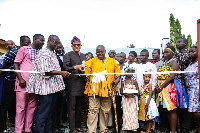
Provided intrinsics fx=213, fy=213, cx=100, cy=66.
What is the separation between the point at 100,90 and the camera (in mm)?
4434

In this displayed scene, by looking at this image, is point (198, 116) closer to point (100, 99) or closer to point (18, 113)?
point (100, 99)

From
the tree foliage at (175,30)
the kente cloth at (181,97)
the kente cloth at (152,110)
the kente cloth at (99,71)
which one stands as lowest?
the kente cloth at (152,110)

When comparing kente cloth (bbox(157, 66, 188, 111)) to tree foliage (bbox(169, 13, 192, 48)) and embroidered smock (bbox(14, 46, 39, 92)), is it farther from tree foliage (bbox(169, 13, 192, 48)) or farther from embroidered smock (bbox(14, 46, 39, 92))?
tree foliage (bbox(169, 13, 192, 48))

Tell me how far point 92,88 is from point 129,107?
38.8 inches

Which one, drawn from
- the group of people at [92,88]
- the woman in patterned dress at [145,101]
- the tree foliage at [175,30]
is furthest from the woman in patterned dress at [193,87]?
the tree foliage at [175,30]

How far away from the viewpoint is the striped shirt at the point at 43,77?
3793mm

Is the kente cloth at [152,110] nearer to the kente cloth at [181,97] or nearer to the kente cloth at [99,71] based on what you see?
the kente cloth at [181,97]

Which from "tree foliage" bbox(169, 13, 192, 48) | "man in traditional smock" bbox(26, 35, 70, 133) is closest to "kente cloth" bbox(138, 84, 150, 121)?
"man in traditional smock" bbox(26, 35, 70, 133)

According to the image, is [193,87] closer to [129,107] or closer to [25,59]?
[129,107]

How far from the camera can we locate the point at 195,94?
167 inches

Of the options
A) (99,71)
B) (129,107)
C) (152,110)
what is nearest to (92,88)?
(99,71)

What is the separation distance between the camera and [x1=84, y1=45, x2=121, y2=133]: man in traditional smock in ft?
14.6

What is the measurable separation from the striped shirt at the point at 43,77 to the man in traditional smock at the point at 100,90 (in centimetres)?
83

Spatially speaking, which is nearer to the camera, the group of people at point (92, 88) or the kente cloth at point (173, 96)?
the group of people at point (92, 88)
